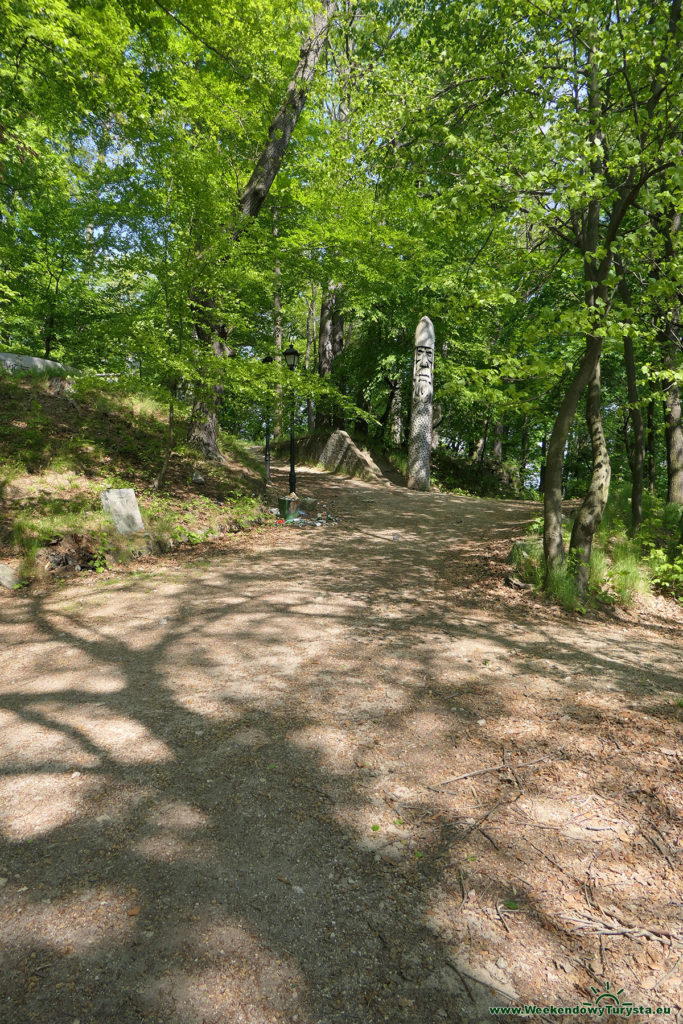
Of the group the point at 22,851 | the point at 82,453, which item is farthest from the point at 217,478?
the point at 22,851

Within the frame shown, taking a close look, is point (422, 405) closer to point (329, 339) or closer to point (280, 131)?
point (329, 339)

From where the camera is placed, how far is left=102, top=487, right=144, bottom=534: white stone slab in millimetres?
7289

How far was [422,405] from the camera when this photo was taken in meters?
16.1

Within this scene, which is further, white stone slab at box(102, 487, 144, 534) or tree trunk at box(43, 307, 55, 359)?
tree trunk at box(43, 307, 55, 359)

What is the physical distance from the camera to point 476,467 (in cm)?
2012

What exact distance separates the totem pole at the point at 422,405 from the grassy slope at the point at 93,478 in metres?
5.66

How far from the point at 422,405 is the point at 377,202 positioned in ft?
18.4

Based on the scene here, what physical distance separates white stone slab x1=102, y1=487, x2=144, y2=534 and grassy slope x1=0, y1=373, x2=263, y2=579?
0.14 metres

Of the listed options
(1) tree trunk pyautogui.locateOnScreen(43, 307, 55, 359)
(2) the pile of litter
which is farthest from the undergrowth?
(1) tree trunk pyautogui.locateOnScreen(43, 307, 55, 359)

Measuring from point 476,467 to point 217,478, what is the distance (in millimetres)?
12076

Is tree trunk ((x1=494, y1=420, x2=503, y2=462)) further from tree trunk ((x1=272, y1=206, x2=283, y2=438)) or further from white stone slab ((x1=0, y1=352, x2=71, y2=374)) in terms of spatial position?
white stone slab ((x1=0, y1=352, x2=71, y2=374))

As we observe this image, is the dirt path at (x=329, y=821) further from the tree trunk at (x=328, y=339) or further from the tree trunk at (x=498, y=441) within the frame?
the tree trunk at (x=498, y=441)

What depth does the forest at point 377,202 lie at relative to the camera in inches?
215

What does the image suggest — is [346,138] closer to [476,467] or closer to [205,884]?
[476,467]
